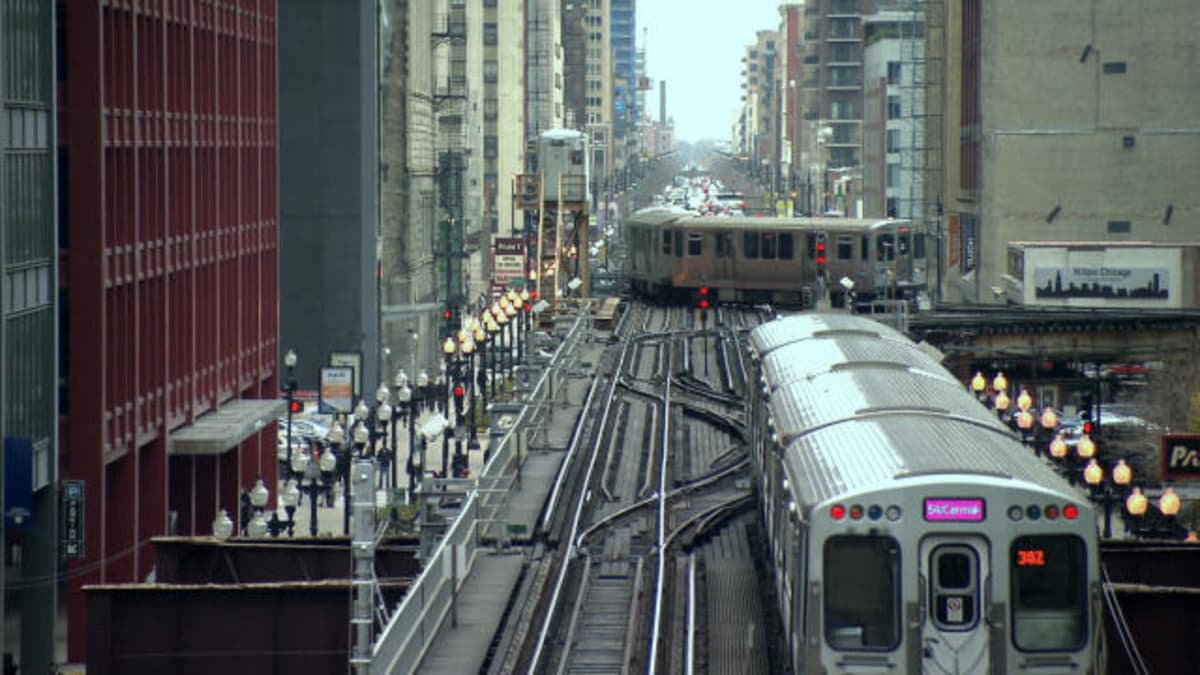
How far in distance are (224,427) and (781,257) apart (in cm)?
3912

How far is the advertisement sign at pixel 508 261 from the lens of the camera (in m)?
81.6

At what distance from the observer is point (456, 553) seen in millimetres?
32219

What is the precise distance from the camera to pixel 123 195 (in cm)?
4203

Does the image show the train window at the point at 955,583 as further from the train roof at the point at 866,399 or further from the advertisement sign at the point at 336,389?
the advertisement sign at the point at 336,389

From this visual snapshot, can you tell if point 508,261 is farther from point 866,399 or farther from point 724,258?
point 866,399

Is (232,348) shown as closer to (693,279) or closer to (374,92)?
(374,92)

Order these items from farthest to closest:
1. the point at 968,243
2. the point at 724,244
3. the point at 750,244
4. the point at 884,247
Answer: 1. the point at 968,243
2. the point at 724,244
3. the point at 750,244
4. the point at 884,247

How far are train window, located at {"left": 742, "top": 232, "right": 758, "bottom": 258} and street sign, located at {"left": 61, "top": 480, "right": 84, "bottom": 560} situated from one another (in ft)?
162

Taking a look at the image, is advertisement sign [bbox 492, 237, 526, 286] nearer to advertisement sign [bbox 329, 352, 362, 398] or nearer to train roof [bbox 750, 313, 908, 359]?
advertisement sign [bbox 329, 352, 362, 398]

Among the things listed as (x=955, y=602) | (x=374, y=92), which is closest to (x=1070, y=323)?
(x=374, y=92)

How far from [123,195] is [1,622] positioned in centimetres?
1089

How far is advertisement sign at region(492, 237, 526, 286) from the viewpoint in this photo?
81562 millimetres

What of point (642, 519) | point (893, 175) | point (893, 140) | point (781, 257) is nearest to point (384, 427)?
point (642, 519)

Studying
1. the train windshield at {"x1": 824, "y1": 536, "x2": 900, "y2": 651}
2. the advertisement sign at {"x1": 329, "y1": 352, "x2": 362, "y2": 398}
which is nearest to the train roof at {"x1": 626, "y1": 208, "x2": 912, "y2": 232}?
the advertisement sign at {"x1": 329, "y1": 352, "x2": 362, "y2": 398}
